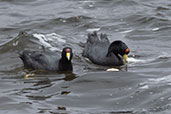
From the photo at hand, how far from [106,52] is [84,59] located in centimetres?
65

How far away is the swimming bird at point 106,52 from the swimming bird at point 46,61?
116 centimetres

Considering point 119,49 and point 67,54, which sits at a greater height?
point 67,54

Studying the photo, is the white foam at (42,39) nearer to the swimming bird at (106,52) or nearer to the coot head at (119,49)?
the swimming bird at (106,52)

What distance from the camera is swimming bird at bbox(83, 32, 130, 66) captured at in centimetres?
1215

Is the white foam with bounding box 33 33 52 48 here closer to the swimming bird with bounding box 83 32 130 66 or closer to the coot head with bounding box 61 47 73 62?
the swimming bird with bounding box 83 32 130 66

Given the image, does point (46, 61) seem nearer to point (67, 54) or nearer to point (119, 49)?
point (67, 54)

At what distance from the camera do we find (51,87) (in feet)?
32.8

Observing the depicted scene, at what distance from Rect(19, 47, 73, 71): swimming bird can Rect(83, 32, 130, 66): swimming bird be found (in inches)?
45.8

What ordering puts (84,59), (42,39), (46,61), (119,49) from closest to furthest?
(46,61)
(119,49)
(84,59)
(42,39)

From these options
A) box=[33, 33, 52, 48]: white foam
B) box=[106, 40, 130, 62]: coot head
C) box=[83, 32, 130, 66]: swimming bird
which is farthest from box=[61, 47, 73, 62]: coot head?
box=[33, 33, 52, 48]: white foam

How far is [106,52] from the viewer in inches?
494

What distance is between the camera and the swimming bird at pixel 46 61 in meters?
11.4

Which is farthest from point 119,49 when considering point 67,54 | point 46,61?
point 46,61

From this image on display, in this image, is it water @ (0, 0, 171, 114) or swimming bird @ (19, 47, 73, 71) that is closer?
water @ (0, 0, 171, 114)
